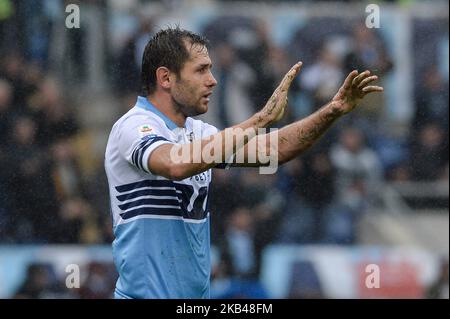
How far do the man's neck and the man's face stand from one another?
2 centimetres

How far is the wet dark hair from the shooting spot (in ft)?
19.2

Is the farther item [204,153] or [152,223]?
[152,223]

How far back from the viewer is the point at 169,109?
5.83 m

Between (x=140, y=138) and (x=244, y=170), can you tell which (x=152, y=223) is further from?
(x=244, y=170)

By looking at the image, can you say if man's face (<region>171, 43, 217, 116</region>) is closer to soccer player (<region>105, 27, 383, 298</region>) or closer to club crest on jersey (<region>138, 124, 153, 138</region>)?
soccer player (<region>105, 27, 383, 298</region>)

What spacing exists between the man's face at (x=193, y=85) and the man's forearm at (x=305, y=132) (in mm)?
531

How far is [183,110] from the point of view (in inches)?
229

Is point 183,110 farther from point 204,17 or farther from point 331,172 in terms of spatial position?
point 204,17

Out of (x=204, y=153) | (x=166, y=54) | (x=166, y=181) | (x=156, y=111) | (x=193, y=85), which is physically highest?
(x=166, y=54)

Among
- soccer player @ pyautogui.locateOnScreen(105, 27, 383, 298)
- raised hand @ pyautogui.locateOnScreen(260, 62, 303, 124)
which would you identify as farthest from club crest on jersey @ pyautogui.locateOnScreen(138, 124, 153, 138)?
raised hand @ pyautogui.locateOnScreen(260, 62, 303, 124)

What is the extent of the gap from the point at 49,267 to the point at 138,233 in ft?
15.5

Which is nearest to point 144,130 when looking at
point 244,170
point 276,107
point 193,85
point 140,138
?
point 140,138

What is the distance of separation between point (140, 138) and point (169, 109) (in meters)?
0.42
